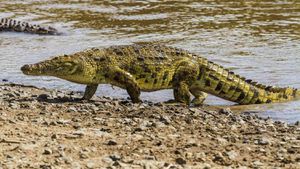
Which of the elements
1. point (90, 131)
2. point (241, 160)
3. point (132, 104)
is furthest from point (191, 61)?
point (241, 160)

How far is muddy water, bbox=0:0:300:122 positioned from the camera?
1270 cm

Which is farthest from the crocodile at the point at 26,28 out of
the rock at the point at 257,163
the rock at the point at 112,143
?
the rock at the point at 257,163

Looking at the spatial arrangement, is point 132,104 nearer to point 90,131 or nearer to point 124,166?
point 90,131

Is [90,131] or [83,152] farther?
[90,131]

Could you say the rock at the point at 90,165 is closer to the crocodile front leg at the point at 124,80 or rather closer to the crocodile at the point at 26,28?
the crocodile front leg at the point at 124,80

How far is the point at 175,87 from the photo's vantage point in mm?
9922

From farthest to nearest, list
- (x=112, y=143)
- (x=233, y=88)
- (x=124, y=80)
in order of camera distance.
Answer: (x=233, y=88)
(x=124, y=80)
(x=112, y=143)

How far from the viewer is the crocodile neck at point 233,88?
10086 millimetres

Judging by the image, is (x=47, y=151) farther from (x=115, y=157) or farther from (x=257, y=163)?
(x=257, y=163)

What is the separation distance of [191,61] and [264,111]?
3.90ft

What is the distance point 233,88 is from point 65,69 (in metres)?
2.41

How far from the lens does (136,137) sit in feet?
23.8

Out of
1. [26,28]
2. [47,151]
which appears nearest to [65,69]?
[47,151]

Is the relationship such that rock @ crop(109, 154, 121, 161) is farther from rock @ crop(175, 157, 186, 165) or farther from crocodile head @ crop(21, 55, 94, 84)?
crocodile head @ crop(21, 55, 94, 84)
